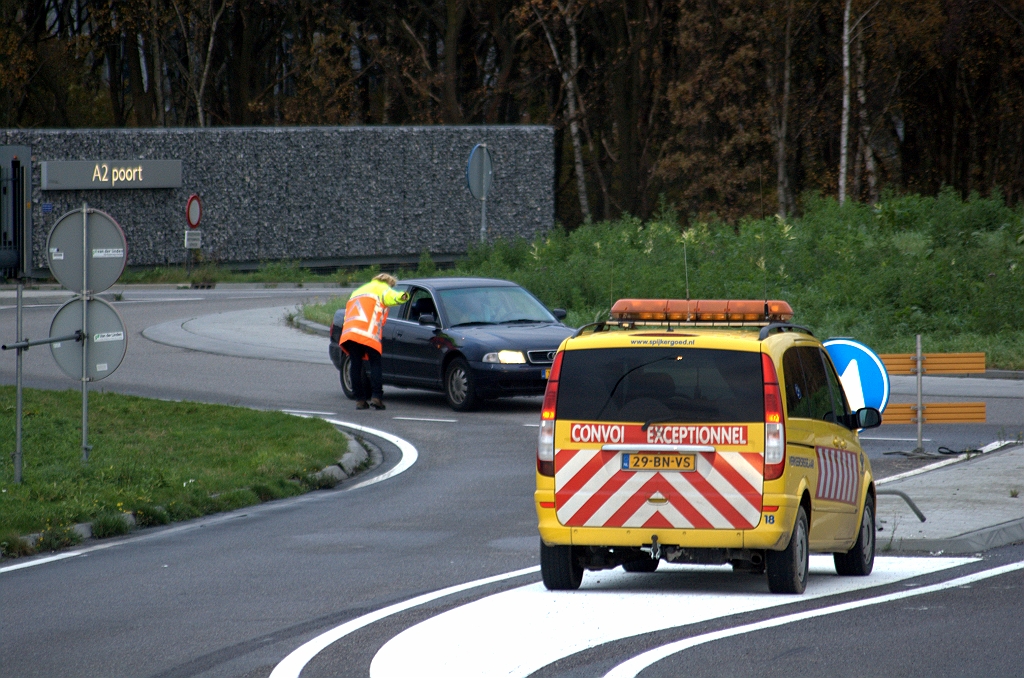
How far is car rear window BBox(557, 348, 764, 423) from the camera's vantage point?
8.70 meters

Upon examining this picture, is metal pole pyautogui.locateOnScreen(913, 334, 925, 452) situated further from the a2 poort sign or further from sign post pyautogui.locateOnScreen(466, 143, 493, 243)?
the a2 poort sign

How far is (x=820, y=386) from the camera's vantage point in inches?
381

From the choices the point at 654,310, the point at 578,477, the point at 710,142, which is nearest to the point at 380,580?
the point at 578,477

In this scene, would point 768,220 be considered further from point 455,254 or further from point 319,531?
point 319,531

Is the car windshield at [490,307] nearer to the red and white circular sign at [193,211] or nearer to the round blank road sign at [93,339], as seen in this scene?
the round blank road sign at [93,339]

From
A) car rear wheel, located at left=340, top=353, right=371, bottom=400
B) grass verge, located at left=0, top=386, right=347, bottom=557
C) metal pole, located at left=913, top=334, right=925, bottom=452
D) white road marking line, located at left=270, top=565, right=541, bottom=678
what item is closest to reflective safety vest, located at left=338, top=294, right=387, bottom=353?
car rear wheel, located at left=340, top=353, right=371, bottom=400

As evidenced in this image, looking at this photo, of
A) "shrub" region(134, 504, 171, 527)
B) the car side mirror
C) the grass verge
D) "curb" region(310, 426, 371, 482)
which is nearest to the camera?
the car side mirror

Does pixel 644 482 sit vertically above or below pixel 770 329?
below

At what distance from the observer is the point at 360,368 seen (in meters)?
20.0

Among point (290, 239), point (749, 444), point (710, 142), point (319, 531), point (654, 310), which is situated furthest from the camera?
point (710, 142)

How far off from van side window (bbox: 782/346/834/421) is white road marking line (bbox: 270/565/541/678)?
2.01m

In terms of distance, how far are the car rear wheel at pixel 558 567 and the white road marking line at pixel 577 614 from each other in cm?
6

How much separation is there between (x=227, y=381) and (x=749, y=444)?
14.8 m

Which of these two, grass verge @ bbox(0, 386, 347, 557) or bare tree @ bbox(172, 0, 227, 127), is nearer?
grass verge @ bbox(0, 386, 347, 557)
